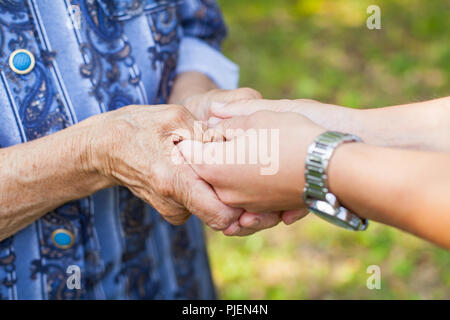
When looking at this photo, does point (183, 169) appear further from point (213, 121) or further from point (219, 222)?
point (213, 121)

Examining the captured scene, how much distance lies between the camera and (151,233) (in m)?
1.71

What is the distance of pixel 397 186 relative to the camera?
3.53 feet

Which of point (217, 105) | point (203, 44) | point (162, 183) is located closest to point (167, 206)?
point (162, 183)

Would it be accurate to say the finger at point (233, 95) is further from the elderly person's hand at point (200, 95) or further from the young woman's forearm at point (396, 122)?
the young woman's forearm at point (396, 122)

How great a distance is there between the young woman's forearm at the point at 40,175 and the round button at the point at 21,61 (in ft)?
0.63

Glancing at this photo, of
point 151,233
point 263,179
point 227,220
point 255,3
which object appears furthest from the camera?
point 255,3

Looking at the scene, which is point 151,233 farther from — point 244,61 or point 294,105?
point 244,61

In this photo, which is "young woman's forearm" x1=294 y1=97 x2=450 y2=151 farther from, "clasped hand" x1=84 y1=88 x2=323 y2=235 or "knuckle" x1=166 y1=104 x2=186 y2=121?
"knuckle" x1=166 y1=104 x2=186 y2=121

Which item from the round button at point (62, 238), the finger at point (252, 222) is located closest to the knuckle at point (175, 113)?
the finger at point (252, 222)

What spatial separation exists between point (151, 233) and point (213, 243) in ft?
5.31

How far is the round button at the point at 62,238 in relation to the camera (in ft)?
4.76

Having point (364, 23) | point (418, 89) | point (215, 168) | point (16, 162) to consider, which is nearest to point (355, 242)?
point (418, 89)

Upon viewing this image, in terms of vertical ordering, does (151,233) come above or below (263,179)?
below

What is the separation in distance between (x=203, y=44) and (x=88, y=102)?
0.56m
